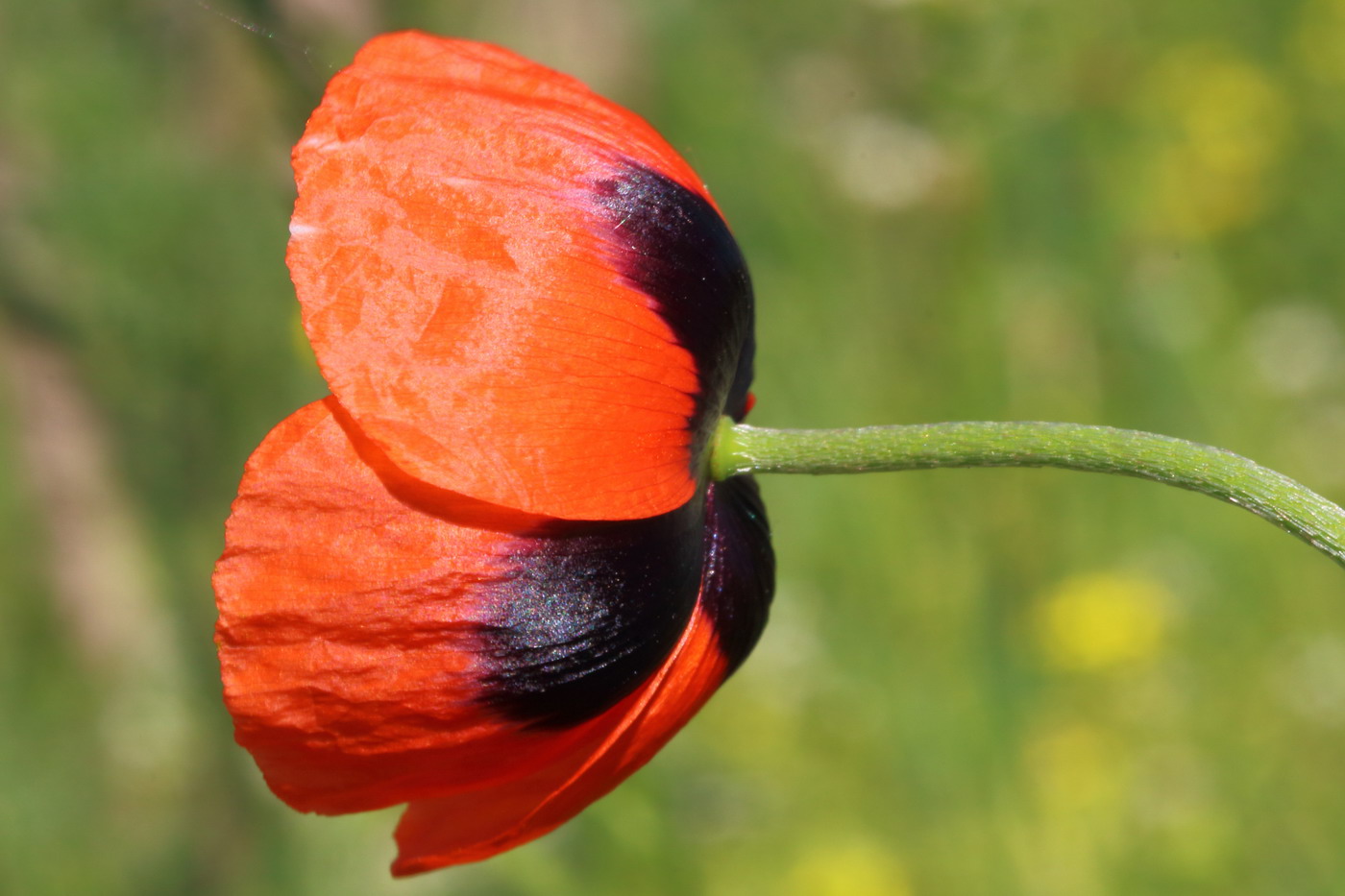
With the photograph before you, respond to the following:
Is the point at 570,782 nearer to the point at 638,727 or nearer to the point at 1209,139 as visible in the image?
the point at 638,727

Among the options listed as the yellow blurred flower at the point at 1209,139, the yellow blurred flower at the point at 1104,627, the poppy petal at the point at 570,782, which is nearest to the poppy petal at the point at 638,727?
the poppy petal at the point at 570,782

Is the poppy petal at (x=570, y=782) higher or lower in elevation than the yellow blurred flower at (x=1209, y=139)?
higher

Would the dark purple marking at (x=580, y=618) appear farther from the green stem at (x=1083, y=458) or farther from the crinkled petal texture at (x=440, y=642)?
the green stem at (x=1083, y=458)

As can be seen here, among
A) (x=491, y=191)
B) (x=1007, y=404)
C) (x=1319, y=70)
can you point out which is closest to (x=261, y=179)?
(x=1007, y=404)

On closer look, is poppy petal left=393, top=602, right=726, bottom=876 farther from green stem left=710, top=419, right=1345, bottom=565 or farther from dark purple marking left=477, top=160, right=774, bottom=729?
green stem left=710, top=419, right=1345, bottom=565

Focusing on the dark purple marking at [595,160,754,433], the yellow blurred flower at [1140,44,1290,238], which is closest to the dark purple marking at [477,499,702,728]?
the dark purple marking at [595,160,754,433]

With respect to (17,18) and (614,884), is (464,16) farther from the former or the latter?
(614,884)

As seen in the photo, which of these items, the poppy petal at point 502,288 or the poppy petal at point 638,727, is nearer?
the poppy petal at point 502,288
